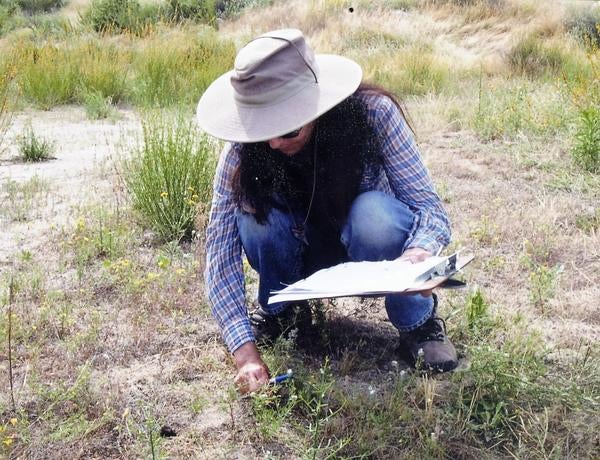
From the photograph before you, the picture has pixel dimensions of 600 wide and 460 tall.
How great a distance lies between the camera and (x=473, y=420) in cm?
264

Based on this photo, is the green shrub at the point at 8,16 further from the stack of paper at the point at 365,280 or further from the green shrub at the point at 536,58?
the stack of paper at the point at 365,280

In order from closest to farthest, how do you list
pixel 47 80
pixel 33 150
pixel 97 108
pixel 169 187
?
Answer: pixel 169 187 → pixel 33 150 → pixel 97 108 → pixel 47 80

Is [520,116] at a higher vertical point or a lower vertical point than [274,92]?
lower

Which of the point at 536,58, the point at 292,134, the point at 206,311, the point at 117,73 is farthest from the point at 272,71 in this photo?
the point at 536,58

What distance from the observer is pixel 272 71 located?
2422 millimetres

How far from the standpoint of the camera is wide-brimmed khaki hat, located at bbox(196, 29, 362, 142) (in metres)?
2.42

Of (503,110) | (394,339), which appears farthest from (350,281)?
(503,110)

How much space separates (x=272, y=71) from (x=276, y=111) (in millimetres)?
121

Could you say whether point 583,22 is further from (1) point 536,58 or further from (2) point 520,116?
(2) point 520,116

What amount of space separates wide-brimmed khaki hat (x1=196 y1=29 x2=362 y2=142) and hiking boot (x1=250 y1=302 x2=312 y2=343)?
0.94 meters

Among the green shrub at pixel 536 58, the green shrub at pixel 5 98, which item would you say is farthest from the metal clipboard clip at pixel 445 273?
the green shrub at pixel 536 58

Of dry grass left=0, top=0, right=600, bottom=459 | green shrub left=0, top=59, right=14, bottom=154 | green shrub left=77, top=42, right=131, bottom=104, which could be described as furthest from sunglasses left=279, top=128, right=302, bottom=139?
green shrub left=77, top=42, right=131, bottom=104

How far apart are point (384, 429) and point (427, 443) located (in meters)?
0.14

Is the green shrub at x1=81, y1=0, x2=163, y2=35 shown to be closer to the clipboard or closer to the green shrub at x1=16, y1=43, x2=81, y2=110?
the green shrub at x1=16, y1=43, x2=81, y2=110
